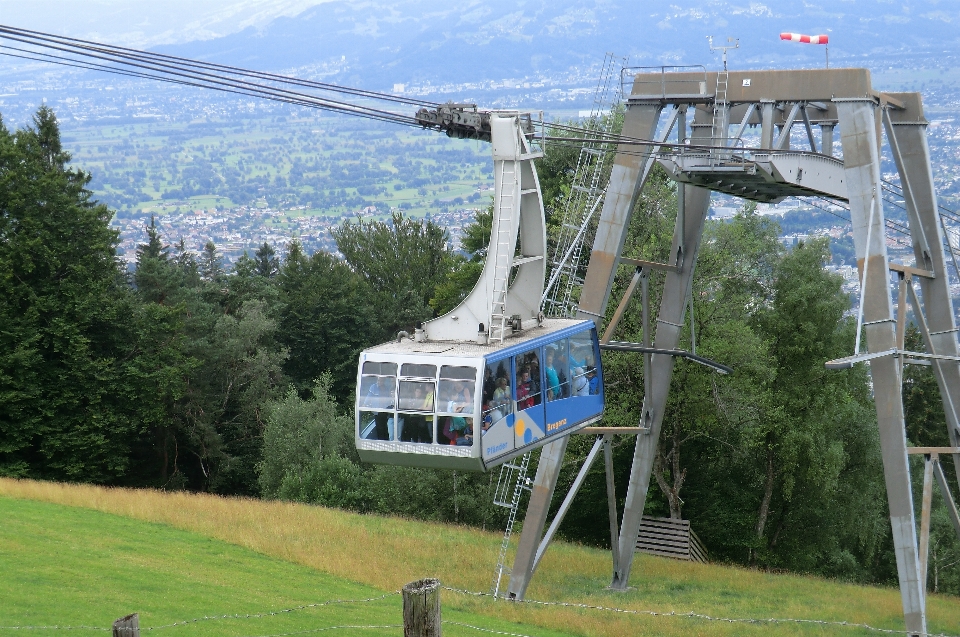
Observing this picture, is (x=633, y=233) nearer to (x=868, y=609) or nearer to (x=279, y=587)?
(x=868, y=609)

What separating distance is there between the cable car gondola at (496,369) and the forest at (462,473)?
13.3 meters

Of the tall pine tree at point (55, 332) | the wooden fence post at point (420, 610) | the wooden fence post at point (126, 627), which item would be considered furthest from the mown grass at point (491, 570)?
the wooden fence post at point (126, 627)

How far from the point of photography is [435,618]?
9.35 meters

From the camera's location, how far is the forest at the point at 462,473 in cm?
3481

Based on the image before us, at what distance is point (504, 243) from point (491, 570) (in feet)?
32.5

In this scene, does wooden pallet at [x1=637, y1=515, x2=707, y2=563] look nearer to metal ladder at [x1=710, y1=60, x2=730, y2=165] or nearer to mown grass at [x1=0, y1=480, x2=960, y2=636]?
mown grass at [x1=0, y1=480, x2=960, y2=636]

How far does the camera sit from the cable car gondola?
55.5ft

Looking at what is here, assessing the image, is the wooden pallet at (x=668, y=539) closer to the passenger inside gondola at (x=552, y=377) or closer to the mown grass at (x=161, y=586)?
the mown grass at (x=161, y=586)

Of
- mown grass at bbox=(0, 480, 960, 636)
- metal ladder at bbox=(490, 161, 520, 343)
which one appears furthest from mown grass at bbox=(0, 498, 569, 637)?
metal ladder at bbox=(490, 161, 520, 343)

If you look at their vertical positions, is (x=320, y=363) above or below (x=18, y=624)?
above

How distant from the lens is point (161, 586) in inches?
755

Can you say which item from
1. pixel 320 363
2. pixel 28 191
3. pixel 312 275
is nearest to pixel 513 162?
pixel 28 191

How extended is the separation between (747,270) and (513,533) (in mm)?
10608

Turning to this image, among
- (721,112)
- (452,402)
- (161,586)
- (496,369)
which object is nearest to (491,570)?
(161,586)
